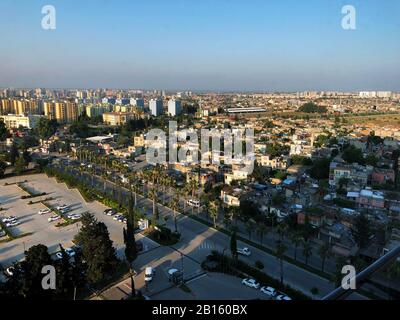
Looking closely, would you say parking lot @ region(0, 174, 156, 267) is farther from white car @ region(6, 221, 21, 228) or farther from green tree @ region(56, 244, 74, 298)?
green tree @ region(56, 244, 74, 298)

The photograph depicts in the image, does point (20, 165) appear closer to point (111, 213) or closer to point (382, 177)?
point (111, 213)

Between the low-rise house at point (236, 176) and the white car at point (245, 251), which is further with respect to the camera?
the low-rise house at point (236, 176)

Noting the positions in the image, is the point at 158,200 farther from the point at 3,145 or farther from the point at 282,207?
the point at 3,145

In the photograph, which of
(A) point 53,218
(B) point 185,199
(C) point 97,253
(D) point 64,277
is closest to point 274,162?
(B) point 185,199

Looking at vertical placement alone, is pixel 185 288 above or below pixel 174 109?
below

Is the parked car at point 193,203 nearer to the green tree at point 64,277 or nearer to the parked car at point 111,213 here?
the parked car at point 111,213

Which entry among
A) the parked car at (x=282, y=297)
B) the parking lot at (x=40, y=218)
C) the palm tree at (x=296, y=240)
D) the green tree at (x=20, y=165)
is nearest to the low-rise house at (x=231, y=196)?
the palm tree at (x=296, y=240)
